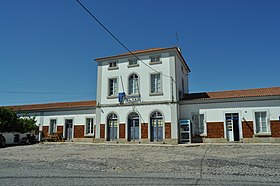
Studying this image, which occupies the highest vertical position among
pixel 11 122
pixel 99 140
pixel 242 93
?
pixel 242 93

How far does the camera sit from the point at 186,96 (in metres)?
21.6

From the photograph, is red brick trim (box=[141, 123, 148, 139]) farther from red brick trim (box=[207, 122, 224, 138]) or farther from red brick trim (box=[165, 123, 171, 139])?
red brick trim (box=[207, 122, 224, 138])

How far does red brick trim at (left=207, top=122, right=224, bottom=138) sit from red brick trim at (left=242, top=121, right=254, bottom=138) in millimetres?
1492

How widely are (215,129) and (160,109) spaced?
14.4ft

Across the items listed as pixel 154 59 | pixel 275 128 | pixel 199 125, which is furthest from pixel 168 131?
pixel 275 128

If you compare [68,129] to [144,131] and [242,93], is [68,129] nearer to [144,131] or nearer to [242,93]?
[144,131]

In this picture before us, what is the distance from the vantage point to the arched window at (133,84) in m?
20.2

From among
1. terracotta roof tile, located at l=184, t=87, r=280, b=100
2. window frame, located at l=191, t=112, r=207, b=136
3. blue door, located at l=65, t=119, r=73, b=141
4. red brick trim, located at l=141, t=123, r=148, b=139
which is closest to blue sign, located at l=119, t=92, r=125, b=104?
red brick trim, located at l=141, t=123, r=148, b=139

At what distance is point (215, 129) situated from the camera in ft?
58.8

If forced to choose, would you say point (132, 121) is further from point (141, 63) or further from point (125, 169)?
point (125, 169)

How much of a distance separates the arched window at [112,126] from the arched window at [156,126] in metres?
3.21

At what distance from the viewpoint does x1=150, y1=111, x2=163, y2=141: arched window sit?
18922 mm

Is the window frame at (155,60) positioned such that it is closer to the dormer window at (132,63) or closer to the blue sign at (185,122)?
the dormer window at (132,63)

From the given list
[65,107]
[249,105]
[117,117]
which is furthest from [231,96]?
[65,107]
